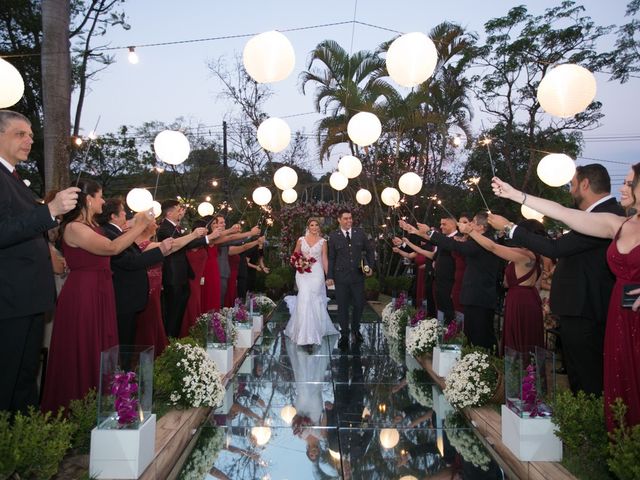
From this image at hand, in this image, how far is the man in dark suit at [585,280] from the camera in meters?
4.09

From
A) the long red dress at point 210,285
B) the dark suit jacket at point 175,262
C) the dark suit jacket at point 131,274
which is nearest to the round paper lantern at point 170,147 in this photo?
the dark suit jacket at point 131,274

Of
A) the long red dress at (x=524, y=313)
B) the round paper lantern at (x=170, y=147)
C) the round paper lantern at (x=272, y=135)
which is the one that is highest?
the round paper lantern at (x=272, y=135)

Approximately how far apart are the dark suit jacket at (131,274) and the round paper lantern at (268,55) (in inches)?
88.0

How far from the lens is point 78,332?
426 centimetres

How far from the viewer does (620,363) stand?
127 inches

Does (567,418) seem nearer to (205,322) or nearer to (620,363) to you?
(620,363)

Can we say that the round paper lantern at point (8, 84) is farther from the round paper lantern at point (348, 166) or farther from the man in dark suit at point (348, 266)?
the round paper lantern at point (348, 166)

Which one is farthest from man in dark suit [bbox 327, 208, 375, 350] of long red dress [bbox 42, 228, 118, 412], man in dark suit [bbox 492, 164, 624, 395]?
long red dress [bbox 42, 228, 118, 412]

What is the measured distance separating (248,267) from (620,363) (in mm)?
11347

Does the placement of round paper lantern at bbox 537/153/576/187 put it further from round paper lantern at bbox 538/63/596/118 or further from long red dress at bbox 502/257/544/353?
long red dress at bbox 502/257/544/353

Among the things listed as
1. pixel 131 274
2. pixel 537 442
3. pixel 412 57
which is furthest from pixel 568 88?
pixel 131 274

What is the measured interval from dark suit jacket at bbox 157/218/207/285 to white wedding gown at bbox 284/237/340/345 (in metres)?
2.30

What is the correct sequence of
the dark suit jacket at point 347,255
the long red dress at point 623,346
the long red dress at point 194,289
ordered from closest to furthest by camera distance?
1. the long red dress at point 623,346
2. the long red dress at point 194,289
3. the dark suit jacket at point 347,255

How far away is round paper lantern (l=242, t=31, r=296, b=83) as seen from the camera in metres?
5.76
